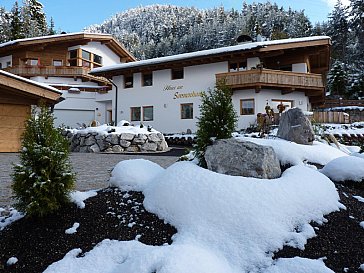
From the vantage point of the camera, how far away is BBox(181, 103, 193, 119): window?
23.0 meters

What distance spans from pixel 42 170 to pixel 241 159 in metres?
2.46

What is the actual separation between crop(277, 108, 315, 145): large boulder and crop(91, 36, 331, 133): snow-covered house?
10.3 meters

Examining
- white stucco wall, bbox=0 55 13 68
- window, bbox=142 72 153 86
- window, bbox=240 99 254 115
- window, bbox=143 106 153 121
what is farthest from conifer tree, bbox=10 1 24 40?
window, bbox=240 99 254 115

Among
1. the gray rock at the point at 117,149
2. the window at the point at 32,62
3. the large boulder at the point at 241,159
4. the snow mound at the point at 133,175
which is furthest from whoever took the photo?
the window at the point at 32,62

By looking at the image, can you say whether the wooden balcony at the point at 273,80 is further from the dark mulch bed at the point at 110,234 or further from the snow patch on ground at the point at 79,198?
the dark mulch bed at the point at 110,234

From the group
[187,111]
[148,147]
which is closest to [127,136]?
[148,147]

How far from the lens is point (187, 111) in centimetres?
2319

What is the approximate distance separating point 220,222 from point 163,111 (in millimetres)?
21319

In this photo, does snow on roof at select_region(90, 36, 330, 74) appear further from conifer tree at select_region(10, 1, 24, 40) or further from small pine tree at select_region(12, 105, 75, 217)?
conifer tree at select_region(10, 1, 24, 40)

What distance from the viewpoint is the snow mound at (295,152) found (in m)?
5.29

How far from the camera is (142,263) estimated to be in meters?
2.45

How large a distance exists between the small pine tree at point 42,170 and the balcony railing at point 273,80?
54.2 ft

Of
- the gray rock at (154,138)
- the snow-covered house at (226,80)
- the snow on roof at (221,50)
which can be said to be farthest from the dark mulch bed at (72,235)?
the snow on roof at (221,50)

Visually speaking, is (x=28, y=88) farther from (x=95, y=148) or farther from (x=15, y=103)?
(x=95, y=148)
